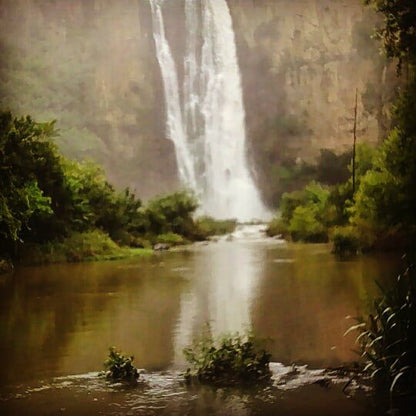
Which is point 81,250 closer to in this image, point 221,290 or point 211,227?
point 211,227

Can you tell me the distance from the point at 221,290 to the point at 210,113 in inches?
51.5

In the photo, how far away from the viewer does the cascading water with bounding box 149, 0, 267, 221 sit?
415 centimetres

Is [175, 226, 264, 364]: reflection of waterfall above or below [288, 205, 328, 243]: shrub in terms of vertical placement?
below

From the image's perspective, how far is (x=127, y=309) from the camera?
369 cm

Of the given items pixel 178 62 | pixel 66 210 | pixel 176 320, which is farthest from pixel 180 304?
pixel 178 62

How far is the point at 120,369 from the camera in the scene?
10.6 ft

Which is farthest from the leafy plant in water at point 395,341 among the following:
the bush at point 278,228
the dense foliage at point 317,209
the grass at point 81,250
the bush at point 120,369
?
the grass at point 81,250

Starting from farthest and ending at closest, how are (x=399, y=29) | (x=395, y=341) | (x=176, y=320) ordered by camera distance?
(x=399, y=29) < (x=176, y=320) < (x=395, y=341)

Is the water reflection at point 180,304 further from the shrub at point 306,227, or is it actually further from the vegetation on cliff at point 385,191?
the vegetation on cliff at point 385,191

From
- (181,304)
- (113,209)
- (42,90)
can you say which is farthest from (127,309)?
(42,90)

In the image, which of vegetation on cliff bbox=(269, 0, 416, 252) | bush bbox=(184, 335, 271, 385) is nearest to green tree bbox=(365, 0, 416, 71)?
vegetation on cliff bbox=(269, 0, 416, 252)

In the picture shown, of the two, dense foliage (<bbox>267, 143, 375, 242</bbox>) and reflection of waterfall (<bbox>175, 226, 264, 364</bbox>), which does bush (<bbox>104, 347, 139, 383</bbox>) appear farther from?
dense foliage (<bbox>267, 143, 375, 242</bbox>)

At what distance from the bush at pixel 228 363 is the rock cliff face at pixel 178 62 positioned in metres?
1.26

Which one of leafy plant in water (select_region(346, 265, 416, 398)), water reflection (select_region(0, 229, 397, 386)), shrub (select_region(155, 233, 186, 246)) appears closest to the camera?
leafy plant in water (select_region(346, 265, 416, 398))
